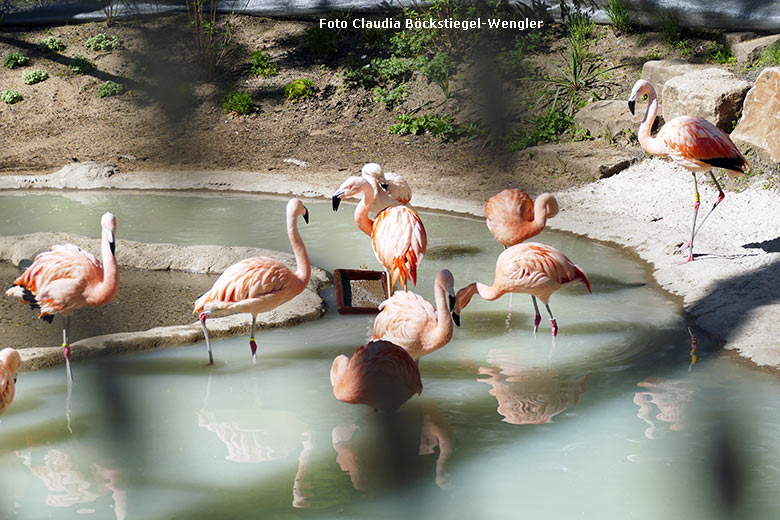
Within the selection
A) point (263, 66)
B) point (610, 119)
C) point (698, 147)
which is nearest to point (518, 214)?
point (698, 147)

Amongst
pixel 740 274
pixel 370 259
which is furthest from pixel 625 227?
pixel 370 259

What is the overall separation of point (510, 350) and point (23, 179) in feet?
19.5

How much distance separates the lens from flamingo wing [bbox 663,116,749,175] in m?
5.00

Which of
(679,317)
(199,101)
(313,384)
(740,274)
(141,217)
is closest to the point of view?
(313,384)

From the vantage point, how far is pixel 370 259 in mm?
5508

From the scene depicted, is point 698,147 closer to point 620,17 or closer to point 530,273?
point 530,273

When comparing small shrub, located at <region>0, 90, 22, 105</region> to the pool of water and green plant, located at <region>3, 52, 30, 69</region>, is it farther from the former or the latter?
the pool of water

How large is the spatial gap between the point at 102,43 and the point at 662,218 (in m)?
8.75

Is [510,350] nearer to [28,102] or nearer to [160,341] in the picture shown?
[160,341]

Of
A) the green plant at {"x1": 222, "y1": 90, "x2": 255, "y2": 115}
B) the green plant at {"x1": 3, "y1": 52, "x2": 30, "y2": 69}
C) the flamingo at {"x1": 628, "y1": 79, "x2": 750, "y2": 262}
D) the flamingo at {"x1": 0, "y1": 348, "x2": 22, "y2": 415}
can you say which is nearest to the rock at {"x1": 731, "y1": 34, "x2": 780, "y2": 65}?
the flamingo at {"x1": 628, "y1": 79, "x2": 750, "y2": 262}

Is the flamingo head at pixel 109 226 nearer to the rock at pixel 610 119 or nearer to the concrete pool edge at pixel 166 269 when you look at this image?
the concrete pool edge at pixel 166 269

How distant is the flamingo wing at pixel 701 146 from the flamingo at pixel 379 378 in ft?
9.03

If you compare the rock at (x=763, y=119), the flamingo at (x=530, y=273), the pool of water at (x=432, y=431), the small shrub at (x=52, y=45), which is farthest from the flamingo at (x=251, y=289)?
the small shrub at (x=52, y=45)

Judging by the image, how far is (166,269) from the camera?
5312mm
